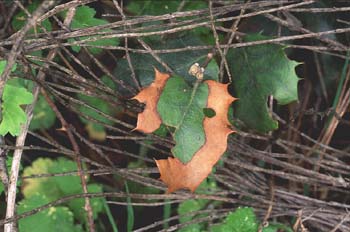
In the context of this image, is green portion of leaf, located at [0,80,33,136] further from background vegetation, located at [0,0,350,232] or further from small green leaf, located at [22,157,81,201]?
small green leaf, located at [22,157,81,201]

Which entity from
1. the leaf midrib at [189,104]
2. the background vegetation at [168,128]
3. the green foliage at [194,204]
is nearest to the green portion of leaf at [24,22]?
the background vegetation at [168,128]

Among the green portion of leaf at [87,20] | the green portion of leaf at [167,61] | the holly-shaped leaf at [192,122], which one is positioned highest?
the green portion of leaf at [87,20]

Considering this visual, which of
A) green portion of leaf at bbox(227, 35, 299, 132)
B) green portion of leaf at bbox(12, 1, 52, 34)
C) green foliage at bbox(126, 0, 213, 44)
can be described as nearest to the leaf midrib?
green portion of leaf at bbox(227, 35, 299, 132)

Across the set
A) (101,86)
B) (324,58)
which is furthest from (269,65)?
(101,86)

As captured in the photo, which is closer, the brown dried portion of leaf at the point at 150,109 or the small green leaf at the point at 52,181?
the brown dried portion of leaf at the point at 150,109

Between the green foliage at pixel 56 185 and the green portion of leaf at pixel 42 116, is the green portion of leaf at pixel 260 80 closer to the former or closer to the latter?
the green foliage at pixel 56 185

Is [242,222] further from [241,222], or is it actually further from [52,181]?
[52,181]

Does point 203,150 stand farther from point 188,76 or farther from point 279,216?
point 279,216

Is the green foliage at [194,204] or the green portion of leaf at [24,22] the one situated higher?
the green portion of leaf at [24,22]
